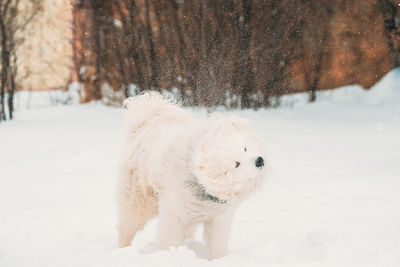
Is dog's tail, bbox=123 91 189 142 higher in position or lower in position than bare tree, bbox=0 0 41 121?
lower

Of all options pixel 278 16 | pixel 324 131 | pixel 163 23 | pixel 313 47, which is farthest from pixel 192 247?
pixel 313 47

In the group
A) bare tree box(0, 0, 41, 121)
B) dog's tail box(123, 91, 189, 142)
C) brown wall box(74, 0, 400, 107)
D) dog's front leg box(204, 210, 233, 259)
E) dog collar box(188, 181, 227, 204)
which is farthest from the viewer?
bare tree box(0, 0, 41, 121)

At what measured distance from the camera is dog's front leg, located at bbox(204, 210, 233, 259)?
9.83 ft

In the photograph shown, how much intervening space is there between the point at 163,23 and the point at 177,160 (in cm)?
800

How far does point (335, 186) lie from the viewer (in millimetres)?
5078

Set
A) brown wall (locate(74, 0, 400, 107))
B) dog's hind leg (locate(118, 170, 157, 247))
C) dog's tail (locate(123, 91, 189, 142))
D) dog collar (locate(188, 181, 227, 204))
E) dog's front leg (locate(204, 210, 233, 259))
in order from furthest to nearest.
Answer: brown wall (locate(74, 0, 400, 107))
dog's tail (locate(123, 91, 189, 142))
dog's hind leg (locate(118, 170, 157, 247))
dog's front leg (locate(204, 210, 233, 259))
dog collar (locate(188, 181, 227, 204))

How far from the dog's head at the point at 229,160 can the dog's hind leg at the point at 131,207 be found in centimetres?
78

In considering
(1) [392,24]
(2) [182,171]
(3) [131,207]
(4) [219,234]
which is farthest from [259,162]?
(1) [392,24]

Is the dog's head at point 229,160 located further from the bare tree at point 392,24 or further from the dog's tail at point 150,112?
the bare tree at point 392,24

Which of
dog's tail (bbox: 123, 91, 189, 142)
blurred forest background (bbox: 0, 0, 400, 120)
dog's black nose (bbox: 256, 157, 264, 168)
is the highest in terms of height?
blurred forest background (bbox: 0, 0, 400, 120)

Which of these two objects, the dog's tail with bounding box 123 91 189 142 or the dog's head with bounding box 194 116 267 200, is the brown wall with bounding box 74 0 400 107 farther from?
the dog's head with bounding box 194 116 267 200

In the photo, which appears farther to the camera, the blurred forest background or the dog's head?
the blurred forest background

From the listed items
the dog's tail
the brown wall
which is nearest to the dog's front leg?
the dog's tail

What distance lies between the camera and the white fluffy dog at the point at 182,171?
2.64 m
